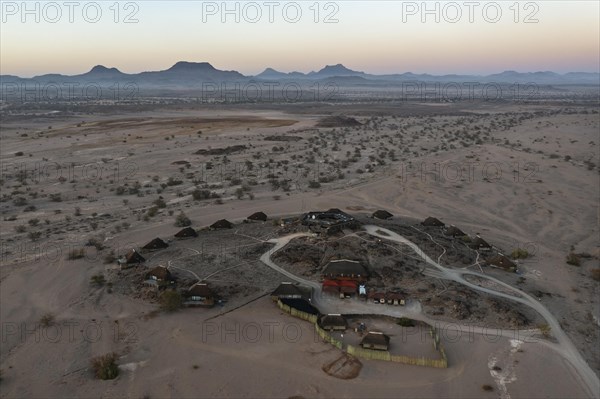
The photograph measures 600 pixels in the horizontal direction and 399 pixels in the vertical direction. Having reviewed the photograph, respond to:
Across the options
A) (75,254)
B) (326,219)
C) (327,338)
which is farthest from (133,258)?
(327,338)

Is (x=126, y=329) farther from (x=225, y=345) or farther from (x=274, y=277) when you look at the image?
(x=274, y=277)

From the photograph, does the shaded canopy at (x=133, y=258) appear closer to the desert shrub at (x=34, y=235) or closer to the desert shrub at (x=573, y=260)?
the desert shrub at (x=34, y=235)

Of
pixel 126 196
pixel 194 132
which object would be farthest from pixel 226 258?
pixel 194 132

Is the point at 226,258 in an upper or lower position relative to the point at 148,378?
upper

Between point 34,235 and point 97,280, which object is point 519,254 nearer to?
point 97,280

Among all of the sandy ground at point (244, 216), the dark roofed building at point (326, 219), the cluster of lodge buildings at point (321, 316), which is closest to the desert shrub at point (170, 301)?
the sandy ground at point (244, 216)
